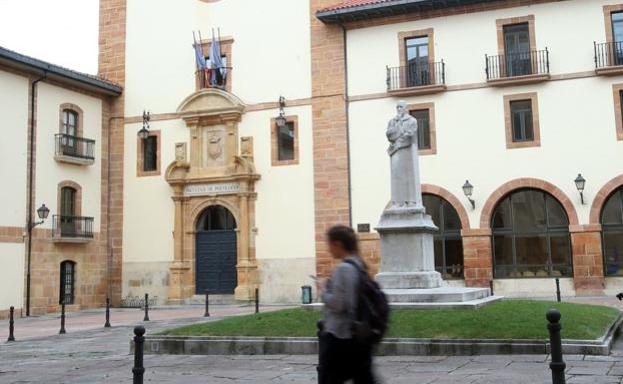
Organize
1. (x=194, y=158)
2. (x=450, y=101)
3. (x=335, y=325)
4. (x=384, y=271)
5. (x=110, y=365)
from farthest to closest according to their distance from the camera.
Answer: (x=194, y=158)
(x=450, y=101)
(x=384, y=271)
(x=110, y=365)
(x=335, y=325)

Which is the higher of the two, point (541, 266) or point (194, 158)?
point (194, 158)

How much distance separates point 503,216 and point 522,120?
3461mm

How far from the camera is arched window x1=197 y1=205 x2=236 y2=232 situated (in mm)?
29094

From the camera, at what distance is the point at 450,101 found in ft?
85.8

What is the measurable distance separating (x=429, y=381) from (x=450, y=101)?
18.8 meters

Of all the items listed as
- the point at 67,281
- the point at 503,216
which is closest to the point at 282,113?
the point at 503,216

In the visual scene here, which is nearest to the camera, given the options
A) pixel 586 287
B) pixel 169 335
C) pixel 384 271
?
pixel 169 335

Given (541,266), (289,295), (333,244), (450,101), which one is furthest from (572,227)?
(333,244)

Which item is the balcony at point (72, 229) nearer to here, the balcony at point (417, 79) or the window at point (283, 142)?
the window at point (283, 142)

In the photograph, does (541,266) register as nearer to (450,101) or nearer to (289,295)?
(450,101)

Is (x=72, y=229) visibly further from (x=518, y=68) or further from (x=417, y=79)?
(x=518, y=68)

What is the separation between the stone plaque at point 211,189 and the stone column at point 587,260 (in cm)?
1274

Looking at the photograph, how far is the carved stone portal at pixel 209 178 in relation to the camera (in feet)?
92.8

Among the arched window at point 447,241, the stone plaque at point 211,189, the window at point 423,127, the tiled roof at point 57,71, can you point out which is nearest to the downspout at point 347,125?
the window at point 423,127
